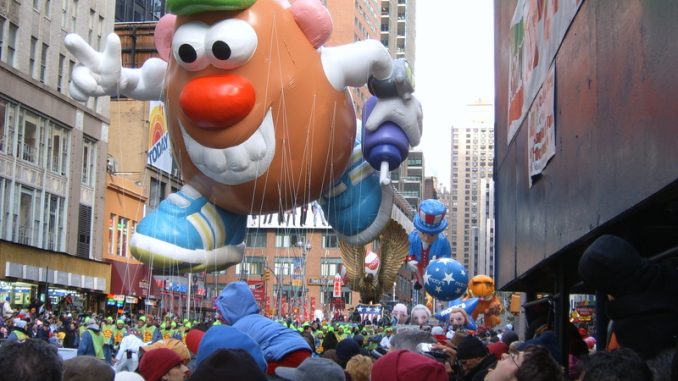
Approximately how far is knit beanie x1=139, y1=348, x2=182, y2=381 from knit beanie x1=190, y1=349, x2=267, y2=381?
1924mm

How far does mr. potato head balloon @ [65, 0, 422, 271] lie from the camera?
10.3 meters

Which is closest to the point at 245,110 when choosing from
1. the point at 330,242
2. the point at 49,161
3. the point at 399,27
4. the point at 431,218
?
the point at 431,218

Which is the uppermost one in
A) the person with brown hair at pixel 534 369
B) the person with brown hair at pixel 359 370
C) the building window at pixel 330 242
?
the building window at pixel 330 242

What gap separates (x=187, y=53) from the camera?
10.3 metres

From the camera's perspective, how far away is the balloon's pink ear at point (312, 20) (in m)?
10.8

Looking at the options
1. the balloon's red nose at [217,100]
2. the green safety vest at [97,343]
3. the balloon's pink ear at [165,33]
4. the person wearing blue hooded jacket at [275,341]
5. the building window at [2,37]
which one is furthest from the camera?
the building window at [2,37]

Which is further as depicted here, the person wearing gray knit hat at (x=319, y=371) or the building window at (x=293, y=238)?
the building window at (x=293, y=238)

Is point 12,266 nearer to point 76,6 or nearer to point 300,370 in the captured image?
point 76,6

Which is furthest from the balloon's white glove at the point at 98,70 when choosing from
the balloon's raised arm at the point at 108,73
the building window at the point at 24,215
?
the building window at the point at 24,215

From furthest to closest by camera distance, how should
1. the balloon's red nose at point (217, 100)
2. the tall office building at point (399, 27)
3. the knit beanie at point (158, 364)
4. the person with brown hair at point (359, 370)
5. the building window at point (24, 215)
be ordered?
the tall office building at point (399, 27)
the building window at point (24, 215)
the balloon's red nose at point (217, 100)
the person with brown hair at point (359, 370)
the knit beanie at point (158, 364)

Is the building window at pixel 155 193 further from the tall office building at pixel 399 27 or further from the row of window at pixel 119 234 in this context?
the tall office building at pixel 399 27

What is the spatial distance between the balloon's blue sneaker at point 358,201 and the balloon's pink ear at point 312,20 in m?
1.76

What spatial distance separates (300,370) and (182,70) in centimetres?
635

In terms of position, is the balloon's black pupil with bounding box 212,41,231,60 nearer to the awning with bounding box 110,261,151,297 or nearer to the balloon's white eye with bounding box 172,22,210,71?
the balloon's white eye with bounding box 172,22,210,71
